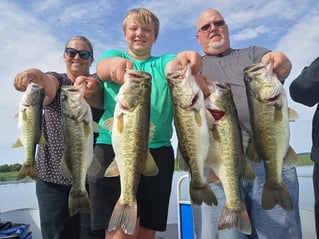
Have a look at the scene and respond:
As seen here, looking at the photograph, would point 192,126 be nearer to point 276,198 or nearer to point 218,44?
point 276,198

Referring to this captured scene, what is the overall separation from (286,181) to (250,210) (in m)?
0.53

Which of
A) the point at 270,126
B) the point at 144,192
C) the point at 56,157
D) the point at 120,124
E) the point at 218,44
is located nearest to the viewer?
the point at 120,124

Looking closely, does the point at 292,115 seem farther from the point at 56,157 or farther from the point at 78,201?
the point at 56,157

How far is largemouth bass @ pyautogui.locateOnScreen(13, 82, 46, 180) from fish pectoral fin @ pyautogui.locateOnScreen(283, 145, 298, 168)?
273cm

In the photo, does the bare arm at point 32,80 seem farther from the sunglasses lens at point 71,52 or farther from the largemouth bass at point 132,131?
the largemouth bass at point 132,131

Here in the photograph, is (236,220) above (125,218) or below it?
below

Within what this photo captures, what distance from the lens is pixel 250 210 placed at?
4.36 m

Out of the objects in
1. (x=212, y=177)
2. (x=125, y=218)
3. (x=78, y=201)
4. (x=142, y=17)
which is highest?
(x=142, y=17)

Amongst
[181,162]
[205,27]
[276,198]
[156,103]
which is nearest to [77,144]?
[156,103]

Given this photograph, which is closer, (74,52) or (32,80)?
(32,80)

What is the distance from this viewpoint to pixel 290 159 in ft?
12.8

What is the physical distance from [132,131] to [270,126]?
4.60 ft

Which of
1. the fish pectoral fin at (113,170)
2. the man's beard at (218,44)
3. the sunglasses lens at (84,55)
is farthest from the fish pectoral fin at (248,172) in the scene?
the sunglasses lens at (84,55)

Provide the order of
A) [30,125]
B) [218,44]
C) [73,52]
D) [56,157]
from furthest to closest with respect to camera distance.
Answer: [73,52]
[56,157]
[218,44]
[30,125]
